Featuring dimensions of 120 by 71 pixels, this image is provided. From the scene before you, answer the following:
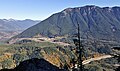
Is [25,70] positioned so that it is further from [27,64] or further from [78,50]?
[78,50]

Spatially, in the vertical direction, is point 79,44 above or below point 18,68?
above

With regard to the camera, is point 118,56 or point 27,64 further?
point 27,64

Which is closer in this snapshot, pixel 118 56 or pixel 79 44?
pixel 118 56

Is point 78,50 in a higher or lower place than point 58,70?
higher

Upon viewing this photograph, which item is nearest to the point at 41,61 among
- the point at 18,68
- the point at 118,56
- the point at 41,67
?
the point at 41,67

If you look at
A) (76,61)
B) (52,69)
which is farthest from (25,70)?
(76,61)

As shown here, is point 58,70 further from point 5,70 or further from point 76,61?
point 5,70

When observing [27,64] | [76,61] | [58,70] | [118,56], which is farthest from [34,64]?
[118,56]

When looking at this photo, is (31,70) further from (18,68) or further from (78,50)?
(78,50)
